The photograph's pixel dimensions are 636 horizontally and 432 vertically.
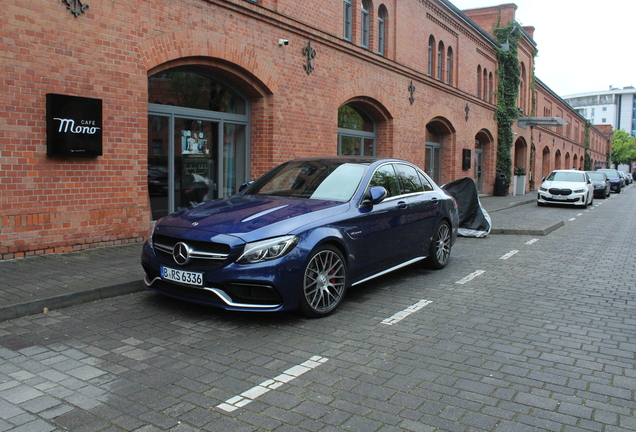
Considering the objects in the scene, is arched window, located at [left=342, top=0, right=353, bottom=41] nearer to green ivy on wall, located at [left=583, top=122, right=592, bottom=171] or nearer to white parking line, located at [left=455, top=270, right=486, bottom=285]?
white parking line, located at [left=455, top=270, right=486, bottom=285]

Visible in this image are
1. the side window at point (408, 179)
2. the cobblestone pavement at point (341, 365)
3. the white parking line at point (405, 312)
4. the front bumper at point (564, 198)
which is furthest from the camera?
the front bumper at point (564, 198)

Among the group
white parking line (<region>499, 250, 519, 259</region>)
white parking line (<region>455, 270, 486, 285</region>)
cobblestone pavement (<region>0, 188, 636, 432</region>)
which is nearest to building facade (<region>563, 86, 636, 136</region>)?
white parking line (<region>499, 250, 519, 259</region>)

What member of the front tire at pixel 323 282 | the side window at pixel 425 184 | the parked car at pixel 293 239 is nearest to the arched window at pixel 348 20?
the side window at pixel 425 184

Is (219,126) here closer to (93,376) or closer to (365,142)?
(365,142)

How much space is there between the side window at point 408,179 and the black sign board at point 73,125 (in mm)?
4648

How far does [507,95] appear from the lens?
2961 cm

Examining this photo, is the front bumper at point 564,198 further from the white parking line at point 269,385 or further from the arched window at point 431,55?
the white parking line at point 269,385

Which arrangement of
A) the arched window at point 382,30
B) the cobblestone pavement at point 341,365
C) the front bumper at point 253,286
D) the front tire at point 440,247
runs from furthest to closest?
the arched window at point 382,30
the front tire at point 440,247
the front bumper at point 253,286
the cobblestone pavement at point 341,365

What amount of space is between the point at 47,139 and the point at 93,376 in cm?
495

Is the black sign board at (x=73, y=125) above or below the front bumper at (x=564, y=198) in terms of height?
above

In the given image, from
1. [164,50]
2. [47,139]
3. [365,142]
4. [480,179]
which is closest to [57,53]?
[47,139]

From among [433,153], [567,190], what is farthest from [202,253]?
[567,190]

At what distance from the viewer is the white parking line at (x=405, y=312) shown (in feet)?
17.3

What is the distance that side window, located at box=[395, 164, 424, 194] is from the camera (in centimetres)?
722
